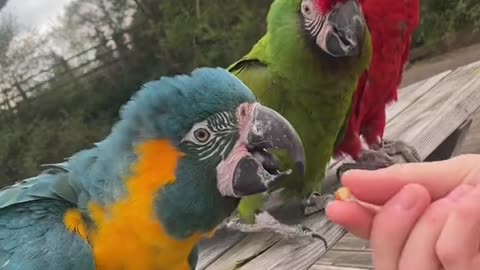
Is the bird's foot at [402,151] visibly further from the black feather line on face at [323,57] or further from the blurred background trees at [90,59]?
the blurred background trees at [90,59]

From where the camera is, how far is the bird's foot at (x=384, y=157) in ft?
5.52

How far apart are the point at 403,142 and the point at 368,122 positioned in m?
0.10

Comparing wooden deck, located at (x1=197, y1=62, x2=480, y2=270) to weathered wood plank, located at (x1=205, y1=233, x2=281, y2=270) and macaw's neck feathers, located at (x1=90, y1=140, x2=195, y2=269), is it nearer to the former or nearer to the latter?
weathered wood plank, located at (x1=205, y1=233, x2=281, y2=270)

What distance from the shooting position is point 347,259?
1.97 m

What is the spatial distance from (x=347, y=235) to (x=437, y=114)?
0.46 metres

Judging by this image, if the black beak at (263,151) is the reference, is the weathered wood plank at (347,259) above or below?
below

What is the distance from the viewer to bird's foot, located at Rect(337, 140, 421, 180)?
1682 mm

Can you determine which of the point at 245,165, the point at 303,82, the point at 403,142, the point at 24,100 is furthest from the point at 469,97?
the point at 24,100

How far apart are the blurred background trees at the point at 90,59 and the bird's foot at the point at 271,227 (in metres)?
0.68

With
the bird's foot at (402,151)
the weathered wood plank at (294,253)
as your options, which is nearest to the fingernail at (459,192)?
the weathered wood plank at (294,253)

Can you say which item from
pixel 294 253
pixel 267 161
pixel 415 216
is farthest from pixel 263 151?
pixel 415 216

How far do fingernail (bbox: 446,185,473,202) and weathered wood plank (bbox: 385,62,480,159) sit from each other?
119 centimetres

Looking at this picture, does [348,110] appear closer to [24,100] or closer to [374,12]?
[374,12]

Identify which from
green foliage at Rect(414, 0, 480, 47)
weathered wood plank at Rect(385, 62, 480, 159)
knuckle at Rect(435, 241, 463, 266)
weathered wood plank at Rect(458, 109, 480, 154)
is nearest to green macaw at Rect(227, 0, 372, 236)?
weathered wood plank at Rect(385, 62, 480, 159)
